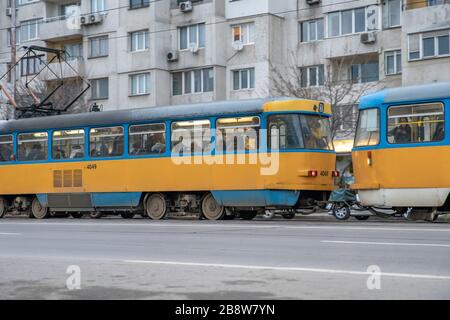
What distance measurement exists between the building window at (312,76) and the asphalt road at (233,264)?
2423 centimetres

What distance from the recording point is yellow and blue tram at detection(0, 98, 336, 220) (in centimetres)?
2208

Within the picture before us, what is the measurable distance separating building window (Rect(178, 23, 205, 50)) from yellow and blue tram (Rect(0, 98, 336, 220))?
19577 millimetres

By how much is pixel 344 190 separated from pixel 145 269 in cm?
1467

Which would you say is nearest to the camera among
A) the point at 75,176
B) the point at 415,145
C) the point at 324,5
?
the point at 415,145

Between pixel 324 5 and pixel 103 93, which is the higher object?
pixel 324 5

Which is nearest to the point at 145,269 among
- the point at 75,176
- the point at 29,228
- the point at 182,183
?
the point at 29,228

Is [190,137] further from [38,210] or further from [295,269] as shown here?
[295,269]

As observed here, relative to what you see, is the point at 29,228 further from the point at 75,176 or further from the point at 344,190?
the point at 344,190

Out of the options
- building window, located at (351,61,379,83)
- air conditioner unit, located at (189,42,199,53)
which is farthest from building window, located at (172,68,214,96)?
building window, located at (351,61,379,83)

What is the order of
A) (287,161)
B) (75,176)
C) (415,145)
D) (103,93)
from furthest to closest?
(103,93) → (75,176) → (287,161) → (415,145)

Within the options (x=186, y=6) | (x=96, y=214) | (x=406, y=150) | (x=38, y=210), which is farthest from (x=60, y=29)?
(x=406, y=150)

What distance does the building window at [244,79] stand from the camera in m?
45.1

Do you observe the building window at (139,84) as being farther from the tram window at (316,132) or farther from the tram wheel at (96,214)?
the tram window at (316,132)

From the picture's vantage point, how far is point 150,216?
2473cm
